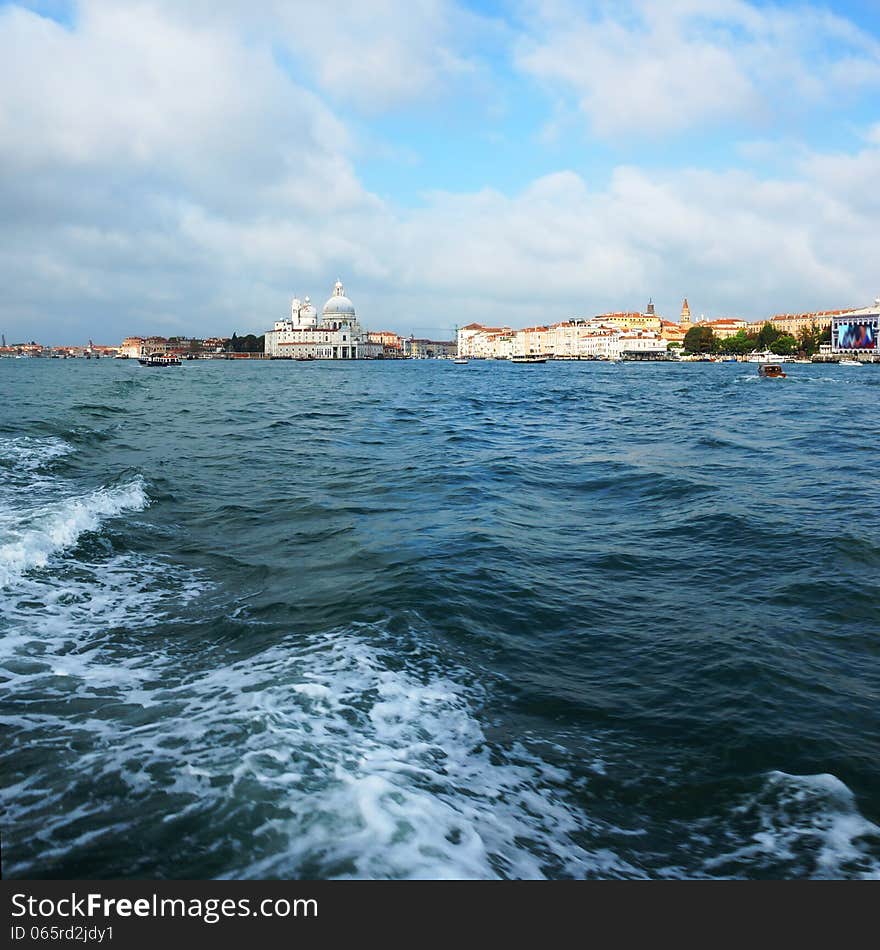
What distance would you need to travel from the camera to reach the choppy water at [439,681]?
2.24 m

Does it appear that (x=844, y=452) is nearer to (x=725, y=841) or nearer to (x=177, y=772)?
(x=725, y=841)

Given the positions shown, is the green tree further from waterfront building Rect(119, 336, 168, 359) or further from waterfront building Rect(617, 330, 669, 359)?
waterfront building Rect(119, 336, 168, 359)

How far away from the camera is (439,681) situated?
3.46 metres

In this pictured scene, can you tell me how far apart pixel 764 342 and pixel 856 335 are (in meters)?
17.6

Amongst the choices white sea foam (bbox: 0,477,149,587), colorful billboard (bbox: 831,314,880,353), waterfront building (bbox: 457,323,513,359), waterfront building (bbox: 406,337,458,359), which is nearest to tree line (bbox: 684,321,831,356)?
colorful billboard (bbox: 831,314,880,353)

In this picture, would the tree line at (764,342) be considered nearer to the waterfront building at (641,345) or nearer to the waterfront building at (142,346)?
the waterfront building at (641,345)

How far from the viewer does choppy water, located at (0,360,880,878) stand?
2236 mm

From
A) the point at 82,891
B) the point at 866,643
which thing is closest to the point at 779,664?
the point at 866,643

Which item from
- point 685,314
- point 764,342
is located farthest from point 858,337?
point 685,314

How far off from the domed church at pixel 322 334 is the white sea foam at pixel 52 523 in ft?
372

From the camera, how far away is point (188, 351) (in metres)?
135

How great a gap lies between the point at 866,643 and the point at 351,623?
10.00ft

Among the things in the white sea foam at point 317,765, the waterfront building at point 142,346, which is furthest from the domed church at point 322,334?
the white sea foam at point 317,765

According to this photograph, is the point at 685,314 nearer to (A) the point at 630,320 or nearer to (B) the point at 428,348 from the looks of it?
(A) the point at 630,320
